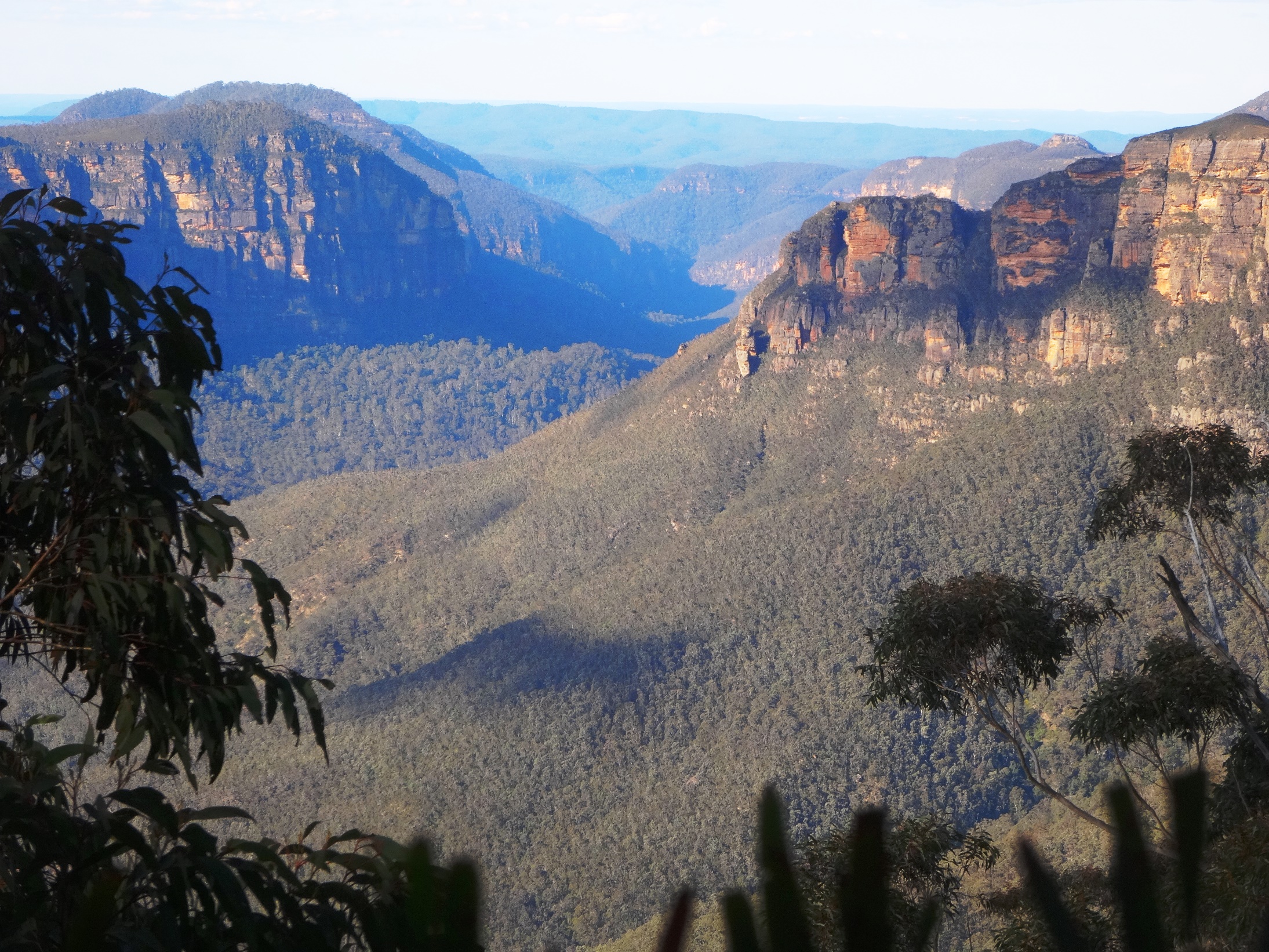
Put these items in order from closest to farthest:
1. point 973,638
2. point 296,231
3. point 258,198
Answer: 1. point 973,638
2. point 258,198
3. point 296,231

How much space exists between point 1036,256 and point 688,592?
72.6 feet

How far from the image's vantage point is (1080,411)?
137 feet

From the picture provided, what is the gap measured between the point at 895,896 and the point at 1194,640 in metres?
4.46

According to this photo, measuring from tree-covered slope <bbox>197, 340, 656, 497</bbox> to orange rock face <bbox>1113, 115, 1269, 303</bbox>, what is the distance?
205 ft

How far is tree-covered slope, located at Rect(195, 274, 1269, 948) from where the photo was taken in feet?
100

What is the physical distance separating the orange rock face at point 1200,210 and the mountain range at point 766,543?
0.11m

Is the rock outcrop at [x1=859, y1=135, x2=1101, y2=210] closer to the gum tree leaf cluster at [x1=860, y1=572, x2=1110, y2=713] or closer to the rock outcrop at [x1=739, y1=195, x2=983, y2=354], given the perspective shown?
the rock outcrop at [x1=739, y1=195, x2=983, y2=354]

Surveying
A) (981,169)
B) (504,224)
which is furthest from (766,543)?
(504,224)

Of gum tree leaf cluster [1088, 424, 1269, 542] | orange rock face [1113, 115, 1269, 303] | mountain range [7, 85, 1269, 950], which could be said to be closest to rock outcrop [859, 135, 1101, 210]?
mountain range [7, 85, 1269, 950]

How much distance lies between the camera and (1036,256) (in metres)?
48.5

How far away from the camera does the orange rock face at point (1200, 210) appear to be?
40219 mm

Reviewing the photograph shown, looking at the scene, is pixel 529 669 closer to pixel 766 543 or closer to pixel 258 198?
pixel 766 543

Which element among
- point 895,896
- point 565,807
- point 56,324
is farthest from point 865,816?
point 565,807

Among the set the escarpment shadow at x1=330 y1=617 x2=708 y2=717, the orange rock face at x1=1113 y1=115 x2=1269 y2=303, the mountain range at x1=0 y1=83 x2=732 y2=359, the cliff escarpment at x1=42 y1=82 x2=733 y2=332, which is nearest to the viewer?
the escarpment shadow at x1=330 y1=617 x2=708 y2=717
